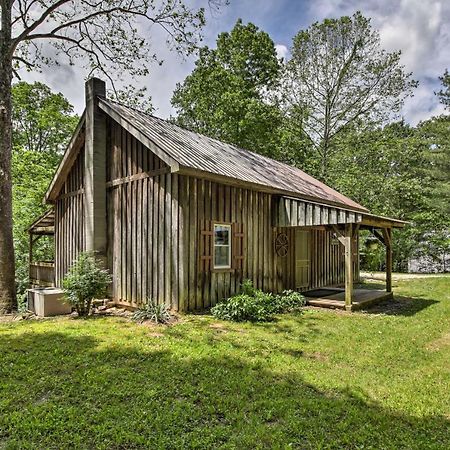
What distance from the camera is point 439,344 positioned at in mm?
6488

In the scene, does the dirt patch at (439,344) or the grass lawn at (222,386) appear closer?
the grass lawn at (222,386)

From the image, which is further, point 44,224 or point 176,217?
point 44,224

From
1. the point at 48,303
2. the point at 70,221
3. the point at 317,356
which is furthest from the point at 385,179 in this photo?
the point at 48,303

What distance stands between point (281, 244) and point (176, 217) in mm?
4116

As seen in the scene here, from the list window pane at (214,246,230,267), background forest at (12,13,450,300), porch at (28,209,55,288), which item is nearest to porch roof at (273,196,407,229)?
window pane at (214,246,230,267)

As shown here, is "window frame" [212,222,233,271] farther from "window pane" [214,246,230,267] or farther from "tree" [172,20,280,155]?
"tree" [172,20,280,155]

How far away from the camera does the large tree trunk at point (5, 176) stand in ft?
29.3

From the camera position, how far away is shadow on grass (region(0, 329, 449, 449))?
3180 mm

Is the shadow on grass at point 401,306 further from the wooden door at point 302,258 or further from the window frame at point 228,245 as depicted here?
the window frame at point 228,245

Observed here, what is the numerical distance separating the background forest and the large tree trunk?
1206cm

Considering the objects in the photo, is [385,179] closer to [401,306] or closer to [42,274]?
[401,306]

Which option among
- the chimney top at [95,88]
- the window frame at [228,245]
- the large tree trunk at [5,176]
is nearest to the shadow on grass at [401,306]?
the window frame at [228,245]

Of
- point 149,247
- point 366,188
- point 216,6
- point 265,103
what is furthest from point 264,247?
point 265,103

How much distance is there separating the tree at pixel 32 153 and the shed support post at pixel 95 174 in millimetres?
7959
